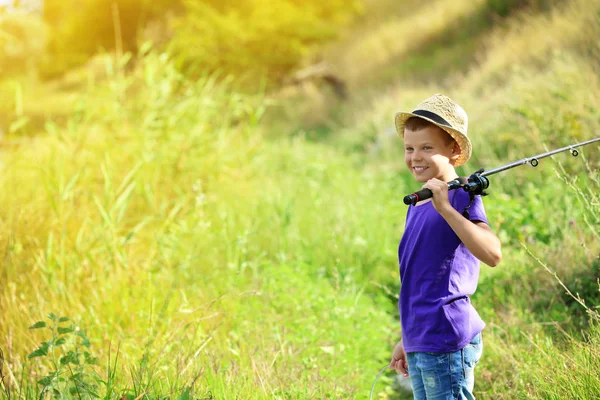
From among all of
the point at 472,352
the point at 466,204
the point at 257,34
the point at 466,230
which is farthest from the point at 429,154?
the point at 257,34

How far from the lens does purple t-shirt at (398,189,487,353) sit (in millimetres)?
2383

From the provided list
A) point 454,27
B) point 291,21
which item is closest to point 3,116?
point 291,21

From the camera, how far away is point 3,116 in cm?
895

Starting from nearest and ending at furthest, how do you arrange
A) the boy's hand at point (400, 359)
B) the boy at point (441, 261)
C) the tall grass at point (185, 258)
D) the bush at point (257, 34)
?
the boy at point (441, 261) < the boy's hand at point (400, 359) < the tall grass at point (185, 258) < the bush at point (257, 34)

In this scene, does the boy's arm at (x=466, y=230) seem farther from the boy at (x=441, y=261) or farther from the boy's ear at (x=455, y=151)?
the boy's ear at (x=455, y=151)

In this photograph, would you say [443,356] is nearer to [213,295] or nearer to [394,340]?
[394,340]

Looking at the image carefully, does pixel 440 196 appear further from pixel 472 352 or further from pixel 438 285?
pixel 472 352

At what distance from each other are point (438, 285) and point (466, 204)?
32 centimetres

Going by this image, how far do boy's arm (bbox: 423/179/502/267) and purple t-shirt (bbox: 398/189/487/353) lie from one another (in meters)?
0.09

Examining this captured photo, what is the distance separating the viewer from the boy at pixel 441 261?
233cm

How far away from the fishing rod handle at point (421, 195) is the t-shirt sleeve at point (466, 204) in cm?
12

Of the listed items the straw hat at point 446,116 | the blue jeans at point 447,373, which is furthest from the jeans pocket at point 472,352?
the straw hat at point 446,116

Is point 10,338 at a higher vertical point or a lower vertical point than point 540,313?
higher

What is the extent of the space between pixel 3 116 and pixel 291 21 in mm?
8829
